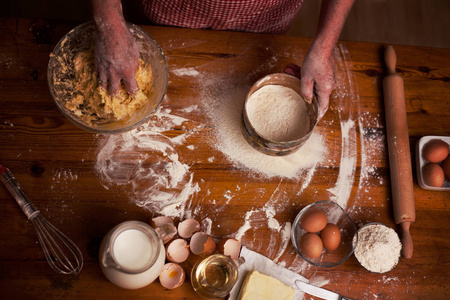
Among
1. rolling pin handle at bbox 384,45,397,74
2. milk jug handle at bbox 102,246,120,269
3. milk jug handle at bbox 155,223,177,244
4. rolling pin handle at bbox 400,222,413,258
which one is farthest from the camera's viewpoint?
rolling pin handle at bbox 384,45,397,74

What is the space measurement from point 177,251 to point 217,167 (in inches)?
11.1

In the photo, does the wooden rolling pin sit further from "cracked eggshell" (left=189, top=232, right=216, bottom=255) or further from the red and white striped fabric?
"cracked eggshell" (left=189, top=232, right=216, bottom=255)

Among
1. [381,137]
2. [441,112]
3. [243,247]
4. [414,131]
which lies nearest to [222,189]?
[243,247]

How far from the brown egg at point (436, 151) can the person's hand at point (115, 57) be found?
0.97 metres

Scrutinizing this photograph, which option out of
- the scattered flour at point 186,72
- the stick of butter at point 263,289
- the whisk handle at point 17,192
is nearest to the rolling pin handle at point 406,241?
the stick of butter at point 263,289

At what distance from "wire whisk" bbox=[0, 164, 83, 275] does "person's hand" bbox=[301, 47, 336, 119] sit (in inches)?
32.4

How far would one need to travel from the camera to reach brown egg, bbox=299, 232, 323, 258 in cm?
116

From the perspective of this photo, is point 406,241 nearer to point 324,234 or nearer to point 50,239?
point 324,234

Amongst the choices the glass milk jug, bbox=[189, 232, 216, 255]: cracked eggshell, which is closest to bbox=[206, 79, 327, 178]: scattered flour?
bbox=[189, 232, 216, 255]: cracked eggshell

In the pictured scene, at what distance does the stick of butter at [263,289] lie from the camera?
112cm

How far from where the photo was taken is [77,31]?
3.69 feet

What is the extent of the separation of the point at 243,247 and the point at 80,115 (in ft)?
2.03

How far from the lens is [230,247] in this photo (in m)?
1.16

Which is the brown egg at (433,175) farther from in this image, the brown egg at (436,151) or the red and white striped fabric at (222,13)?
the red and white striped fabric at (222,13)
